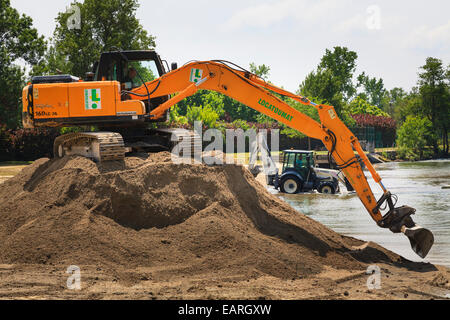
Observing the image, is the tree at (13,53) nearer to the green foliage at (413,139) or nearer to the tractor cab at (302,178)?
the tractor cab at (302,178)

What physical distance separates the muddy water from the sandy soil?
219 cm

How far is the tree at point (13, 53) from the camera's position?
38.8 m

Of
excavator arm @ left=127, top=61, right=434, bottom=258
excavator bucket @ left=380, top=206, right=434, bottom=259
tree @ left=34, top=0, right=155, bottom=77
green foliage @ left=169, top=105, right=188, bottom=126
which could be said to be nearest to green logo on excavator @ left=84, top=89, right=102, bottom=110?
excavator arm @ left=127, top=61, right=434, bottom=258

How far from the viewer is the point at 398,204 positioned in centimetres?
2216

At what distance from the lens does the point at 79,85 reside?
11.5m

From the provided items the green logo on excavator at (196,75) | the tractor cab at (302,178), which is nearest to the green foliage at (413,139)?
the tractor cab at (302,178)

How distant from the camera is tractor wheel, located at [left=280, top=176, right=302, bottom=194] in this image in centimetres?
2581

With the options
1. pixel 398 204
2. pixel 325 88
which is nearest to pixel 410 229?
pixel 398 204

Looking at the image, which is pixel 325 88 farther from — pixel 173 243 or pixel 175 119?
pixel 173 243

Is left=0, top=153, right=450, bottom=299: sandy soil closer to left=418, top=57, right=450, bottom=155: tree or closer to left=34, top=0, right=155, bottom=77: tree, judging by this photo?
left=34, top=0, right=155, bottom=77: tree
